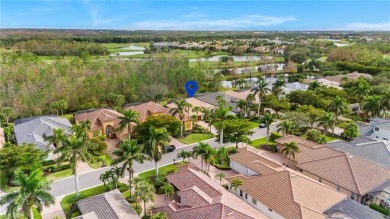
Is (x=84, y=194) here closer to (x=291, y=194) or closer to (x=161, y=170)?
(x=161, y=170)

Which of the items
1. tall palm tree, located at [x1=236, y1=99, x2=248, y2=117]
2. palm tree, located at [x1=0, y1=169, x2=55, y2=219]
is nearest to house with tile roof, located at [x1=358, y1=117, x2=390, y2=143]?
tall palm tree, located at [x1=236, y1=99, x2=248, y2=117]

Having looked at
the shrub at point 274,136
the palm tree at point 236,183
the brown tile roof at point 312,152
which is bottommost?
the shrub at point 274,136

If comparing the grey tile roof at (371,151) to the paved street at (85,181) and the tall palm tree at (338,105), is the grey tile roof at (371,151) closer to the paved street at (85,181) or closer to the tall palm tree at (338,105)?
the tall palm tree at (338,105)

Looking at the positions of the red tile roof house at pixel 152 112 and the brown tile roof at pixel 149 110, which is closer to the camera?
the red tile roof house at pixel 152 112

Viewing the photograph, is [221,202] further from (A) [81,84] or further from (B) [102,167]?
(A) [81,84]

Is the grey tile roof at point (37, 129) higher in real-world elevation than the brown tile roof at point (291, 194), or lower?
higher

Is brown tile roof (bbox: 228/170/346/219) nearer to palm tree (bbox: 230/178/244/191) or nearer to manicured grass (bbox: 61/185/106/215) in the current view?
palm tree (bbox: 230/178/244/191)

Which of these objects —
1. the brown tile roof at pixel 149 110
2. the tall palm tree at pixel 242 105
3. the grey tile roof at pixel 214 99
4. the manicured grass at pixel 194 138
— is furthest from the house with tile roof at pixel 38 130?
the tall palm tree at pixel 242 105

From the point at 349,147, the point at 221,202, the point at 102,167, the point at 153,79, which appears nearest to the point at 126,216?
the point at 221,202
